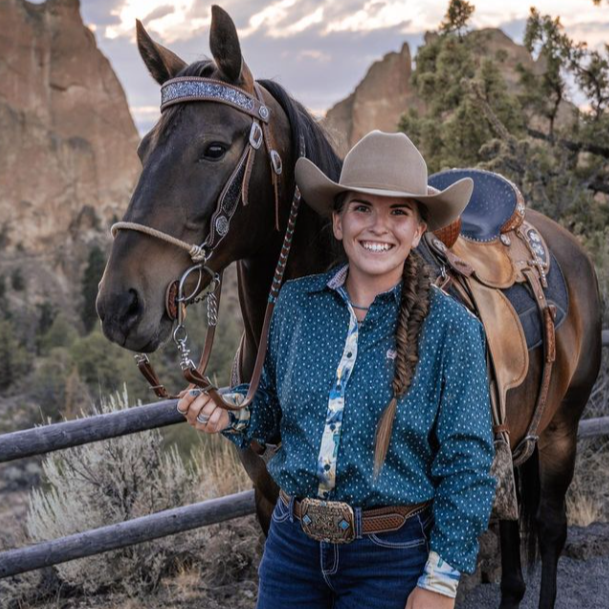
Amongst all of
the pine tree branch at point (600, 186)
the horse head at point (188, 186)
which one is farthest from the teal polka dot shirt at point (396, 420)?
the pine tree branch at point (600, 186)

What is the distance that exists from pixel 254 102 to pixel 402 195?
0.55 metres

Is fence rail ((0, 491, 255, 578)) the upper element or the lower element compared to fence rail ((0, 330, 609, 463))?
lower

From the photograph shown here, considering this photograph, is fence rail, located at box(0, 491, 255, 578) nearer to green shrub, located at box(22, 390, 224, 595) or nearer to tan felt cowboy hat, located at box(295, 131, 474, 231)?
green shrub, located at box(22, 390, 224, 595)

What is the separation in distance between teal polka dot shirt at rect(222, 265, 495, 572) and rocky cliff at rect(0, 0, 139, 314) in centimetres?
4917

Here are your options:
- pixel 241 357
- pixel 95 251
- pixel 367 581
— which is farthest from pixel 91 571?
pixel 95 251

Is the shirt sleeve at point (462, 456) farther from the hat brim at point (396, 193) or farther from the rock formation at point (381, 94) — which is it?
the rock formation at point (381, 94)

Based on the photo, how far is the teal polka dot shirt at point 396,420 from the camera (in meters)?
1.58

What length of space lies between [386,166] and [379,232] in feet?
0.49

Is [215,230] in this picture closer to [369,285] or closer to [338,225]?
[338,225]

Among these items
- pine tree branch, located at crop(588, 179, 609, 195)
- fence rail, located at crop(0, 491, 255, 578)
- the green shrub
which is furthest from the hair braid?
pine tree branch, located at crop(588, 179, 609, 195)

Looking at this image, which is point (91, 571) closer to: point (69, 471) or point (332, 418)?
point (69, 471)

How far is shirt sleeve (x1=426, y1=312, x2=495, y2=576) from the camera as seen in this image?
156 cm

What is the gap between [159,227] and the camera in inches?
69.2

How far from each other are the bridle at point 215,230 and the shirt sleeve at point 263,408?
38mm
